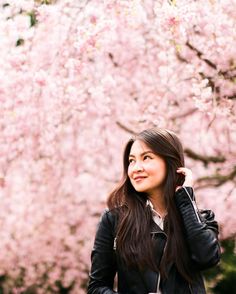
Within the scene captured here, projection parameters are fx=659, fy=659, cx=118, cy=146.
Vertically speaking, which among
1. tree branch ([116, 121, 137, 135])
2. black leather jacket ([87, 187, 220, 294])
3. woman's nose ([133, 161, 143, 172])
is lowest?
black leather jacket ([87, 187, 220, 294])

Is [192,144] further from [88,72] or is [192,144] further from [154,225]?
[154,225]

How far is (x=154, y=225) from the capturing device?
2.11m

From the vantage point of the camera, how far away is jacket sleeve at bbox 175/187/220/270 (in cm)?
200

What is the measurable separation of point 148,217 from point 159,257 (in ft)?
0.45

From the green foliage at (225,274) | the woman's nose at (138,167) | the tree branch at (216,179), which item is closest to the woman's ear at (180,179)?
the woman's nose at (138,167)

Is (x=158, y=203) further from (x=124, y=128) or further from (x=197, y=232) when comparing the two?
(x=124, y=128)

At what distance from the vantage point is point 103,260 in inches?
80.5

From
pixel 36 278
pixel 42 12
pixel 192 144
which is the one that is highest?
pixel 42 12

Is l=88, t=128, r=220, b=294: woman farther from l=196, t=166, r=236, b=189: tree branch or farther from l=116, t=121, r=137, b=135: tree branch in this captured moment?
l=116, t=121, r=137, b=135: tree branch

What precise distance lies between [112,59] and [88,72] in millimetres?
390

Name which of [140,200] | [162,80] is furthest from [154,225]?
[162,80]

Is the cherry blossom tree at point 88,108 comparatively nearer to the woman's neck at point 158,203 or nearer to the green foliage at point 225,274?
the green foliage at point 225,274

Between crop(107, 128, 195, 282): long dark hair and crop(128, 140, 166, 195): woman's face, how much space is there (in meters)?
0.02

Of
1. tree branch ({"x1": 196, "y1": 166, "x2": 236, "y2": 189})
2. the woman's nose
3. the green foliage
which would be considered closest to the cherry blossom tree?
tree branch ({"x1": 196, "y1": 166, "x2": 236, "y2": 189})
